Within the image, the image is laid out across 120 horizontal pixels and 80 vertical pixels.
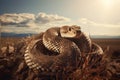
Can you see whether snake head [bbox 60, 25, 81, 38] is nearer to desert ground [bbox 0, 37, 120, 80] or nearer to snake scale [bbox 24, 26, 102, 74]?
snake scale [bbox 24, 26, 102, 74]

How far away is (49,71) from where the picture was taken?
2.50m

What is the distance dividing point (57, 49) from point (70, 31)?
0.66 ft

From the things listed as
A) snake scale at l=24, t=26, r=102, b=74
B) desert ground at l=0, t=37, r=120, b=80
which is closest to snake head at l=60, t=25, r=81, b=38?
snake scale at l=24, t=26, r=102, b=74

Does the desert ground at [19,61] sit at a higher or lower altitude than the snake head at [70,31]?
lower

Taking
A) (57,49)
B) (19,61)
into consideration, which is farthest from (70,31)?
(19,61)

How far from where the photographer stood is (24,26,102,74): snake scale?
8.23ft

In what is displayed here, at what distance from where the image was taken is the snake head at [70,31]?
2.60m

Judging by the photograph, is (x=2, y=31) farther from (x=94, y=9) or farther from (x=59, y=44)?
(x=94, y=9)

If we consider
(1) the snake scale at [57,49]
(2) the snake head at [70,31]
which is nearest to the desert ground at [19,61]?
(1) the snake scale at [57,49]

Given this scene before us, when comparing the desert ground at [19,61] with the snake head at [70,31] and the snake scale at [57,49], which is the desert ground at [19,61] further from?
the snake head at [70,31]

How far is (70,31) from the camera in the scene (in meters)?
2.61

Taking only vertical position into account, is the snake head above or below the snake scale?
above

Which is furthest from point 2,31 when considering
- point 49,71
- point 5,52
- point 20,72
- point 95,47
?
point 95,47

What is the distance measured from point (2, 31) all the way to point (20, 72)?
0.43 m
